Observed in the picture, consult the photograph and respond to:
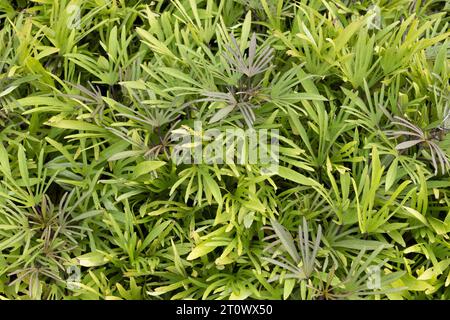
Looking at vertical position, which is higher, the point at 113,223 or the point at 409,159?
the point at 409,159

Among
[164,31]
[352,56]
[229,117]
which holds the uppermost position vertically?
[164,31]

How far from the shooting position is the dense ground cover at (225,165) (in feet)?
3.94

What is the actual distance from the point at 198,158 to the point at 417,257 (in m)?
0.51

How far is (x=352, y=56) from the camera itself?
131 centimetres

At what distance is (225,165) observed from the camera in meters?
1.24

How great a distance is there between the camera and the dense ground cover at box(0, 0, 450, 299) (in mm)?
1201

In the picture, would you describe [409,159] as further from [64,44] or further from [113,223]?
[64,44]

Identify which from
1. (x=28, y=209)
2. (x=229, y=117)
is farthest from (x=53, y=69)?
(x=229, y=117)

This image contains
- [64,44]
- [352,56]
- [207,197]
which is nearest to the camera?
[207,197]

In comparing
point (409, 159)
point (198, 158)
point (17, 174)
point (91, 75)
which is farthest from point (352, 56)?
point (17, 174)

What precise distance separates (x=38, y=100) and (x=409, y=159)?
2.71ft

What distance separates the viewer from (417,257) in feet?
4.14

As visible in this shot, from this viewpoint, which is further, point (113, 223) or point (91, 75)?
point (91, 75)

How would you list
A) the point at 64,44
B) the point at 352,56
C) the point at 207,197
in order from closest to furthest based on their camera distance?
the point at 207,197
the point at 352,56
the point at 64,44
